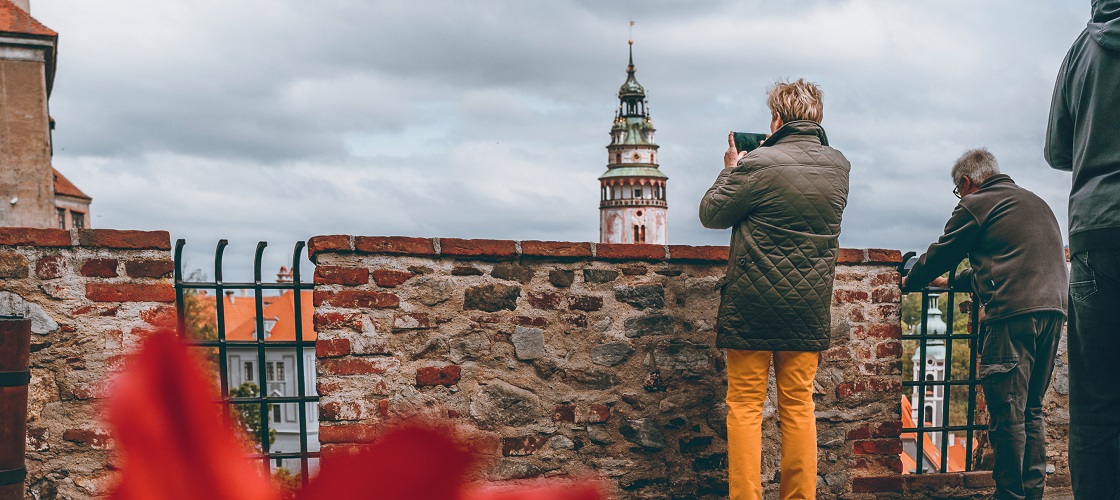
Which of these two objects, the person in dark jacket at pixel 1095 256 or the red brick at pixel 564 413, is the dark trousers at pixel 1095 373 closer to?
the person in dark jacket at pixel 1095 256

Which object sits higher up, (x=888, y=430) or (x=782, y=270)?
(x=782, y=270)

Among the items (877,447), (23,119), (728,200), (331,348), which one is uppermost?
(23,119)

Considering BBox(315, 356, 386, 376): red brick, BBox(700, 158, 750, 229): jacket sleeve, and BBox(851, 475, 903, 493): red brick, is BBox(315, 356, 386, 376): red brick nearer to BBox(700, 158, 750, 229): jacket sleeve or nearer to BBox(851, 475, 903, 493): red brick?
BBox(700, 158, 750, 229): jacket sleeve

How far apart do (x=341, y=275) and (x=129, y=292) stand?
83cm

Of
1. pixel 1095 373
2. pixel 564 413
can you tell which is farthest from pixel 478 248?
pixel 1095 373

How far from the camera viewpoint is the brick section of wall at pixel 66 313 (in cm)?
340

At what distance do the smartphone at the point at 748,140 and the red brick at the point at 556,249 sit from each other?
0.81 meters

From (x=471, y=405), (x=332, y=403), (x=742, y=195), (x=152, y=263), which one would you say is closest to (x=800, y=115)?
(x=742, y=195)

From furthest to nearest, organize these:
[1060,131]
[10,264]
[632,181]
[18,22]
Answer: [632,181]
[18,22]
[10,264]
[1060,131]

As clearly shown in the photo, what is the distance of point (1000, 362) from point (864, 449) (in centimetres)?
81

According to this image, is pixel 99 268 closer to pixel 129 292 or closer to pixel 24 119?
pixel 129 292

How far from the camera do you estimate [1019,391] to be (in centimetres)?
381

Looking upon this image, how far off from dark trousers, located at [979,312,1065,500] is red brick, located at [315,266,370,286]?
109 inches

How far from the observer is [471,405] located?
3.73m
